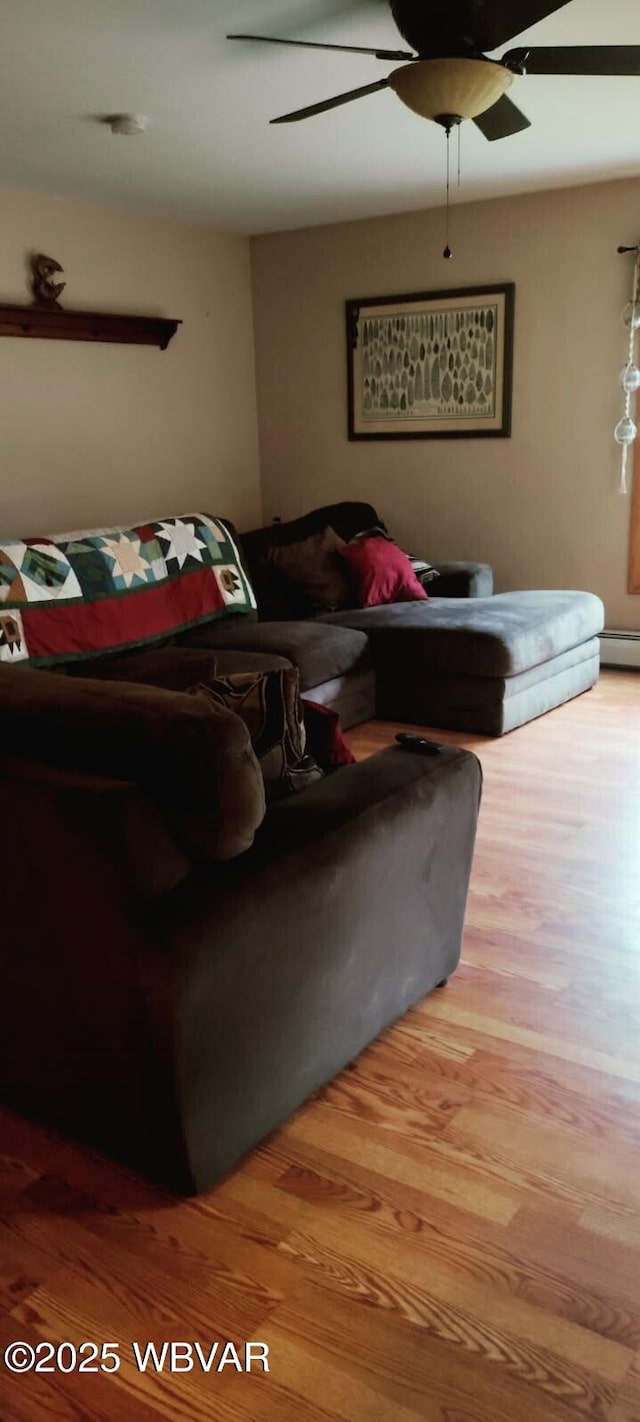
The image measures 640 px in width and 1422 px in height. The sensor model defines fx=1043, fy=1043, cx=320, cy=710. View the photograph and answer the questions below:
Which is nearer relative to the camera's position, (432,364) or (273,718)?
(273,718)

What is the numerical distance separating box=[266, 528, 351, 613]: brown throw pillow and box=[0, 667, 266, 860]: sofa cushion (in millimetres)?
3258

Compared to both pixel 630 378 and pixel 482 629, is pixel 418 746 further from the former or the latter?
pixel 630 378

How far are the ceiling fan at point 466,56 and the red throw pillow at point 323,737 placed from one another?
1.55 m

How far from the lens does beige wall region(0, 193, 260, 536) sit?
15.6 ft

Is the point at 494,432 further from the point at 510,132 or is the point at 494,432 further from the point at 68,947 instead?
the point at 68,947

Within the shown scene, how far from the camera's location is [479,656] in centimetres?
419

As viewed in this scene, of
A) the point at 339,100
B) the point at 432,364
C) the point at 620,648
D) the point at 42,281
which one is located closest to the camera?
the point at 339,100

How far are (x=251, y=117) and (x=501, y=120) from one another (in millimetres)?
996

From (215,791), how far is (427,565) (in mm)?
3879

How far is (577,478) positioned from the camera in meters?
5.22

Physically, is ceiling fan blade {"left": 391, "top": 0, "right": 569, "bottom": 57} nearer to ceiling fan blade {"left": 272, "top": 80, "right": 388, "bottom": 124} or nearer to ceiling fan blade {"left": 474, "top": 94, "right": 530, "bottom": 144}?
ceiling fan blade {"left": 272, "top": 80, "right": 388, "bottom": 124}

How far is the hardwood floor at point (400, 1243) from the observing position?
4.66 feet

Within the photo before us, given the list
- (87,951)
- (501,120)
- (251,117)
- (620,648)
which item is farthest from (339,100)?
(620,648)

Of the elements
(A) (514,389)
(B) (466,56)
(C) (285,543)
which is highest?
(B) (466,56)
